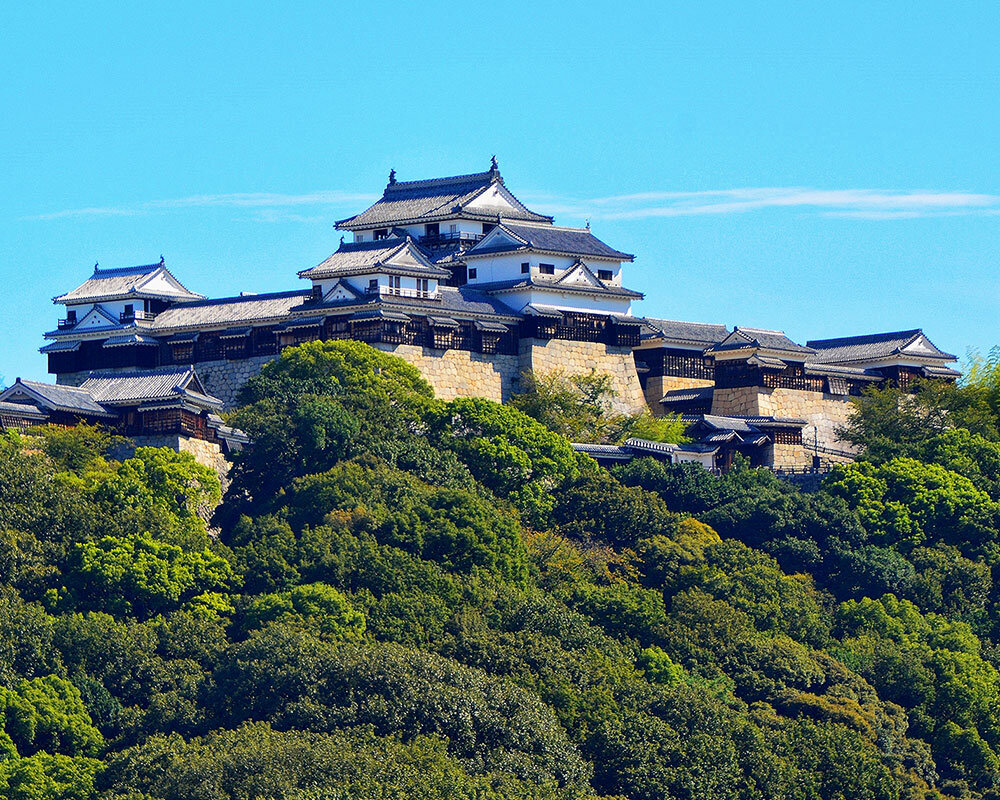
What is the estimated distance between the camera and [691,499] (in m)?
59.0

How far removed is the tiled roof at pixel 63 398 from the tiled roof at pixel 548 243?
1345 centimetres

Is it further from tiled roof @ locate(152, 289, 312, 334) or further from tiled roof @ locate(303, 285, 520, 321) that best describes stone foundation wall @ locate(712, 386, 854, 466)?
tiled roof @ locate(152, 289, 312, 334)

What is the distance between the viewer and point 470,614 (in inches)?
1962

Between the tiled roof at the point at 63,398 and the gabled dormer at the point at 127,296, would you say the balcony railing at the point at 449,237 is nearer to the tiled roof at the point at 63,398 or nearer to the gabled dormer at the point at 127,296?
the gabled dormer at the point at 127,296

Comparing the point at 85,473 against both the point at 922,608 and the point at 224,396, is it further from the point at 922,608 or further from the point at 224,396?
the point at 922,608

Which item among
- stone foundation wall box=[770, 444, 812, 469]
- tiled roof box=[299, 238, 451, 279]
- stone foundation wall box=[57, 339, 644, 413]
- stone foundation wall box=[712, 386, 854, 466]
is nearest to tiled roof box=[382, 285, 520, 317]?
tiled roof box=[299, 238, 451, 279]

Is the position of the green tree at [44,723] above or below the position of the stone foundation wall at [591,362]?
below

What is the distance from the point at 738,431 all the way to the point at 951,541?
6456mm

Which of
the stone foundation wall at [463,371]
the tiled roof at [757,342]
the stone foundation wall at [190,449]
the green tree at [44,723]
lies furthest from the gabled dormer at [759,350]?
the green tree at [44,723]

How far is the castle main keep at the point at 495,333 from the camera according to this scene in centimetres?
6241

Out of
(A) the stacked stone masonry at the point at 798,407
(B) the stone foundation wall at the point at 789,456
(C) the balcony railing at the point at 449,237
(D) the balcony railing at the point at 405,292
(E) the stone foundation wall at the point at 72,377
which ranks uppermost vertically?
(C) the balcony railing at the point at 449,237

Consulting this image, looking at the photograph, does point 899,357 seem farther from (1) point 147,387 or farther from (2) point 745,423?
(1) point 147,387

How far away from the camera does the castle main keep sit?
205 feet

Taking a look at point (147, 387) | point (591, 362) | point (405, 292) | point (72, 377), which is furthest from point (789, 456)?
point (72, 377)
